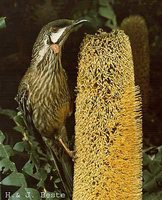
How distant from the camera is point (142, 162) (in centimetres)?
135

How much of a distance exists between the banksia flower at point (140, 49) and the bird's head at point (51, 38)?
139mm

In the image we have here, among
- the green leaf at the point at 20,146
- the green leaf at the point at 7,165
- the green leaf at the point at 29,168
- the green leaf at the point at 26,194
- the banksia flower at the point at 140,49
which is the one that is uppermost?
the banksia flower at the point at 140,49

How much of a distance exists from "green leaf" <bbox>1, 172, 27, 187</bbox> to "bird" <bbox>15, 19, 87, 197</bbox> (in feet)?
0.35

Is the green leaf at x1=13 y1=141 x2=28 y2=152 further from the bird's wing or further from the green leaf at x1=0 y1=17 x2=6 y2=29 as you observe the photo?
the green leaf at x1=0 y1=17 x2=6 y2=29

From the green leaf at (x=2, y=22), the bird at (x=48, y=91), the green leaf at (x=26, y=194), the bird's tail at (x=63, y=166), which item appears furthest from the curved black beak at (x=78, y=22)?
the green leaf at (x=26, y=194)

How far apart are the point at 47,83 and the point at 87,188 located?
264mm

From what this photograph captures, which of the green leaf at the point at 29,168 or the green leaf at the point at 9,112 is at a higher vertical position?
the green leaf at the point at 9,112

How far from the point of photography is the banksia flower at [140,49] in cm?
135

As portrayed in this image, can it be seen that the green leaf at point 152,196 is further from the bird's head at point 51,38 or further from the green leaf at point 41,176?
the bird's head at point 51,38

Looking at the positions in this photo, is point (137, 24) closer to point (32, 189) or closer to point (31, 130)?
point (31, 130)

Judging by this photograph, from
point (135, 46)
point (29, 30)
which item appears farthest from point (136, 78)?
point (29, 30)

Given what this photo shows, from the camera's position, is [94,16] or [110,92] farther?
[94,16]

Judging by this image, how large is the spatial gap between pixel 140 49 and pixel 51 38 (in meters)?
0.23

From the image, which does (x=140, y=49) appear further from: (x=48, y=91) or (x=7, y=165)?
(x=7, y=165)
